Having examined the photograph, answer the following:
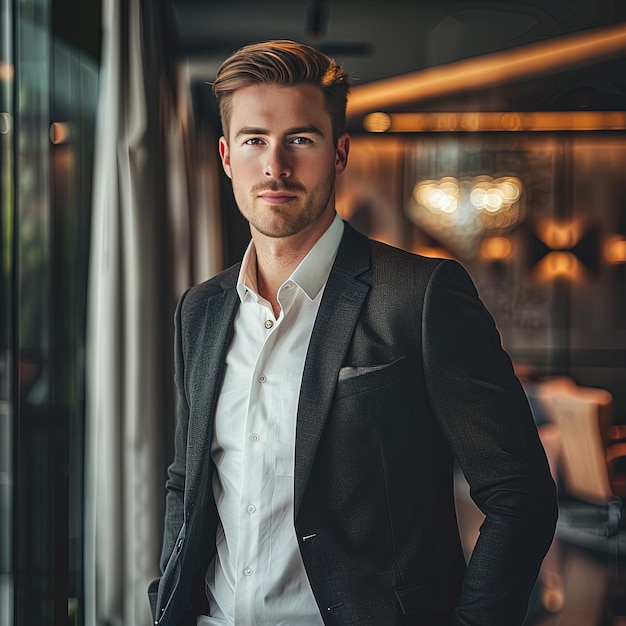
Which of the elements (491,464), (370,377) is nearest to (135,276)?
(370,377)

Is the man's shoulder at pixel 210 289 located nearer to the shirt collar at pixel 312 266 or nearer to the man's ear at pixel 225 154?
the shirt collar at pixel 312 266

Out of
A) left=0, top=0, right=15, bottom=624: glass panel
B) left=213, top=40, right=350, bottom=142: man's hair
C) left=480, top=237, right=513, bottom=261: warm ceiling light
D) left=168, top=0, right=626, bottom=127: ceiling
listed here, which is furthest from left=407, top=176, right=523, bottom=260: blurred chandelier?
left=0, top=0, right=15, bottom=624: glass panel

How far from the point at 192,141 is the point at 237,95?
390mm

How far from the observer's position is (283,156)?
1801 millimetres

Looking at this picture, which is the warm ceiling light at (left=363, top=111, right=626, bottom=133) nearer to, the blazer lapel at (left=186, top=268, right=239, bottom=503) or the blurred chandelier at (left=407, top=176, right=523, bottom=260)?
the blurred chandelier at (left=407, top=176, right=523, bottom=260)

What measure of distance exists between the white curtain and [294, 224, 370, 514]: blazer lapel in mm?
604

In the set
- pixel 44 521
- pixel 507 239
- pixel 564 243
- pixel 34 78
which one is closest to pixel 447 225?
pixel 507 239

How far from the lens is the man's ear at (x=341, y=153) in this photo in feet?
6.15

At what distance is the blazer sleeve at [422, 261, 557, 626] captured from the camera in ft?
5.01

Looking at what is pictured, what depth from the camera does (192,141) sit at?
2191mm

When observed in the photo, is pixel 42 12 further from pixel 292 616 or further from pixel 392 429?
pixel 292 616

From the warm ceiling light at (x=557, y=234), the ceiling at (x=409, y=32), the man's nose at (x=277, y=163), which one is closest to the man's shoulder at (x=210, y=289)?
the man's nose at (x=277, y=163)

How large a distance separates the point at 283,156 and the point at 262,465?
2.21 feet

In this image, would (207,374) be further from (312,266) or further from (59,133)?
(59,133)
